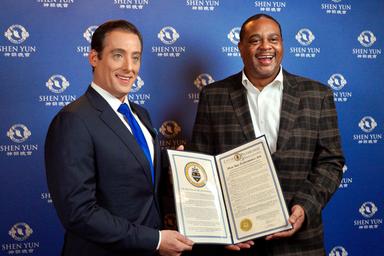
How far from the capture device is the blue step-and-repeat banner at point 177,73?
8.38ft

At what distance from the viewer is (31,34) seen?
2562 millimetres

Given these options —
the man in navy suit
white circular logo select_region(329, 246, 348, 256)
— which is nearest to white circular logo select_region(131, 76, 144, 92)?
the man in navy suit

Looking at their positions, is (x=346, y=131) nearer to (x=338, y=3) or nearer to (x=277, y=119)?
(x=338, y=3)

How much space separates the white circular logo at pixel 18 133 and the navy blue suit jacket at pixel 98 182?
41.1 inches

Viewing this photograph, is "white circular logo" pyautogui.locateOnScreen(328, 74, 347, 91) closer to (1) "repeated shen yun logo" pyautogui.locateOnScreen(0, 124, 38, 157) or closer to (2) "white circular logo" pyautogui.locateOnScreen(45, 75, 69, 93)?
(2) "white circular logo" pyautogui.locateOnScreen(45, 75, 69, 93)

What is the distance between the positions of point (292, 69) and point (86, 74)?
1353 millimetres

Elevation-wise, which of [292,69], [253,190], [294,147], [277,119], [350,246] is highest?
[292,69]

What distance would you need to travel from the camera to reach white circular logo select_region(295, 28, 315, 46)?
297 centimetres

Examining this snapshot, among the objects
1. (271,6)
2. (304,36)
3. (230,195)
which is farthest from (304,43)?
(230,195)

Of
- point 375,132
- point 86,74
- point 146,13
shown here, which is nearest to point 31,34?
point 86,74

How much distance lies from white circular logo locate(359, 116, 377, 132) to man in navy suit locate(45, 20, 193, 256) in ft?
6.05

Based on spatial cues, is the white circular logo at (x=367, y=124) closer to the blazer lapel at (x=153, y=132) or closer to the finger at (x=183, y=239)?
the blazer lapel at (x=153, y=132)

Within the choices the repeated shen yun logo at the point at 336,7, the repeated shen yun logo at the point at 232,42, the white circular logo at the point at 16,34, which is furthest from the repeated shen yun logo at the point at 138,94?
the repeated shen yun logo at the point at 336,7

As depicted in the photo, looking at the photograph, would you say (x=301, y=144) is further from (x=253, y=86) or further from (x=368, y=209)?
(x=368, y=209)
